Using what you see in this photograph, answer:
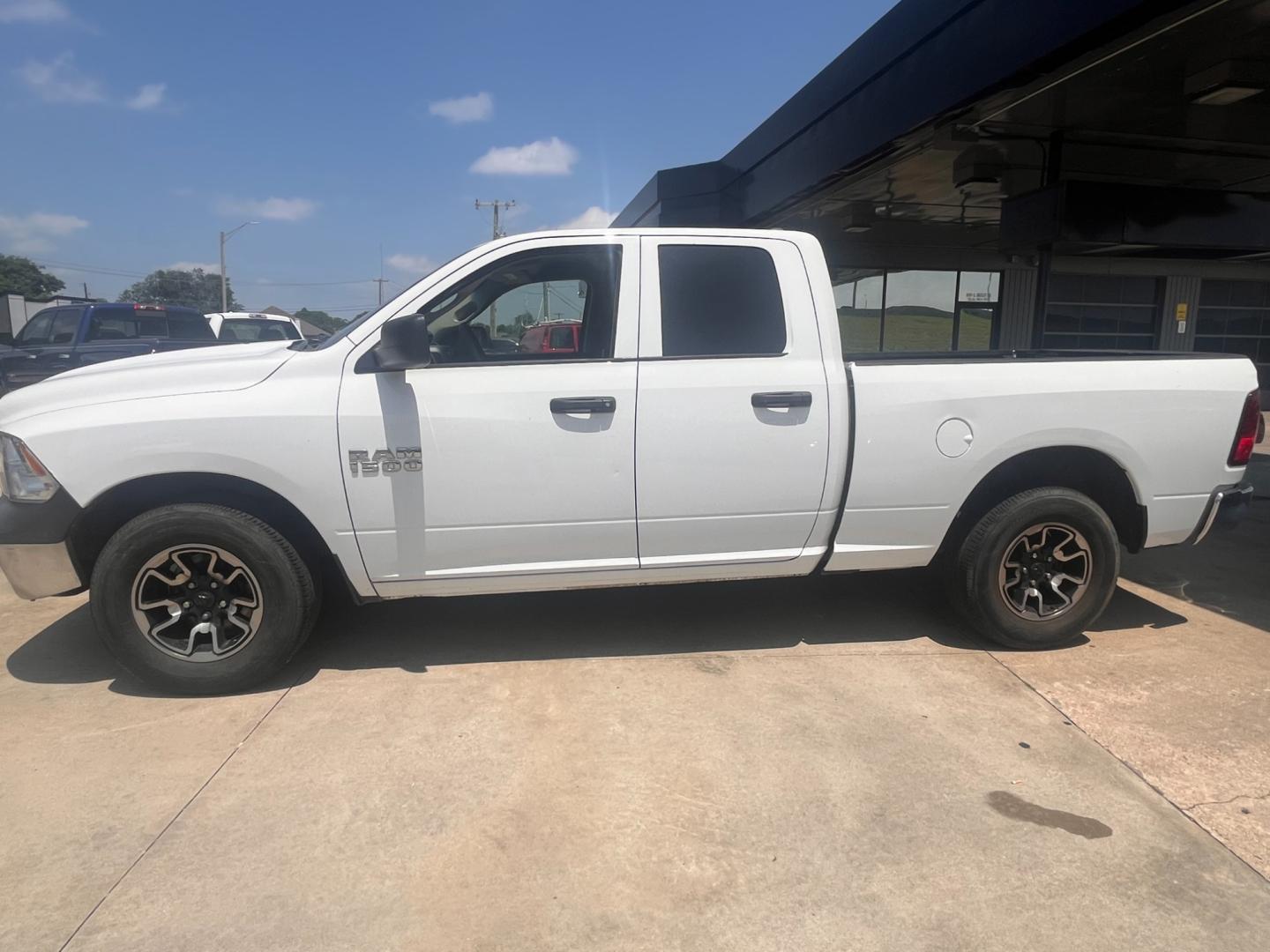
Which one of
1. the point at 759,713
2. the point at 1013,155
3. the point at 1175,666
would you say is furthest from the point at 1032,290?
the point at 759,713

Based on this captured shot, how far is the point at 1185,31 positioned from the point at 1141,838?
5706 millimetres

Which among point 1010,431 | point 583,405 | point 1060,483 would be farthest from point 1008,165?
point 583,405

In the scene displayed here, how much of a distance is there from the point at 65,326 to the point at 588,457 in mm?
12337

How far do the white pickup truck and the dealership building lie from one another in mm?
2696

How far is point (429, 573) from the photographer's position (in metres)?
3.78

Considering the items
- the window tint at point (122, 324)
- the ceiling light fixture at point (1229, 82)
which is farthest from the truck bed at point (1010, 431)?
the window tint at point (122, 324)

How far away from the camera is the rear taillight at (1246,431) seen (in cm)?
419

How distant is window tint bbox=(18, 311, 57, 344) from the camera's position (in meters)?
12.8

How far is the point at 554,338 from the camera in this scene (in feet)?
13.3

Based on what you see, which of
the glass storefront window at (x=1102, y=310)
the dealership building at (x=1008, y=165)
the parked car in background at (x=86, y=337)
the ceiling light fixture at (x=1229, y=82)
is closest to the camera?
the dealership building at (x=1008, y=165)

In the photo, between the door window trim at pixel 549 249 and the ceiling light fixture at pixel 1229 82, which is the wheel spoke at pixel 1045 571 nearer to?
the door window trim at pixel 549 249

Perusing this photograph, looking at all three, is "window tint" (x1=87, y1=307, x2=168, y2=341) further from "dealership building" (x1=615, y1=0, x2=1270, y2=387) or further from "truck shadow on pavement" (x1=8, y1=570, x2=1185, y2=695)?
"truck shadow on pavement" (x1=8, y1=570, x2=1185, y2=695)

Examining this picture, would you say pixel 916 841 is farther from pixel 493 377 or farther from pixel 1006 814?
pixel 493 377

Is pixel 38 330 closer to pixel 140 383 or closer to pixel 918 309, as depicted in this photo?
pixel 140 383
